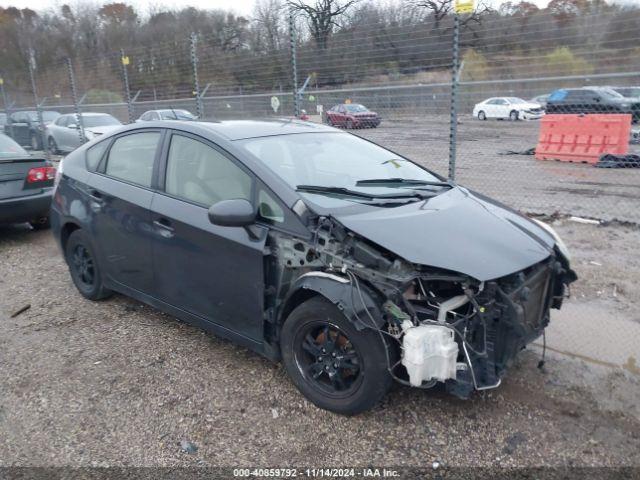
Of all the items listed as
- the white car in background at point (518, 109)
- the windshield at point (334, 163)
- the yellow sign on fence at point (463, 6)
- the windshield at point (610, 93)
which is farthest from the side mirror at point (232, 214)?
the white car in background at point (518, 109)

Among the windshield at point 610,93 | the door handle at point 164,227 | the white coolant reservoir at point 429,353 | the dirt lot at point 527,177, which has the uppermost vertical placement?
the windshield at point 610,93

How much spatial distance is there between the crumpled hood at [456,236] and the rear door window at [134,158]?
1780 millimetres

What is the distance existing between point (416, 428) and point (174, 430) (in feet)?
4.48

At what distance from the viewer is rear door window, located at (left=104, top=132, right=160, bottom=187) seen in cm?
396

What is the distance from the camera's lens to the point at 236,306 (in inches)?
131

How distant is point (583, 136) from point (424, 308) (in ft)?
43.5

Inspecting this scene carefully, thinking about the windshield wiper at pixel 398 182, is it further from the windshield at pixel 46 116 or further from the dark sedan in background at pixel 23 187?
the windshield at pixel 46 116

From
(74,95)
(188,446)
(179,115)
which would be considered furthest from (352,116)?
(74,95)

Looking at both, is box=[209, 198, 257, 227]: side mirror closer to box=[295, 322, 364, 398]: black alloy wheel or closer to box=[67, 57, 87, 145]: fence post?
box=[295, 322, 364, 398]: black alloy wheel

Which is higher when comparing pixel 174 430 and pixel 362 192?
pixel 362 192

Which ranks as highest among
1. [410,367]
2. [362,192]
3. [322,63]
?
[322,63]

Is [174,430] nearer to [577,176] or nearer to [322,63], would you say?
[322,63]

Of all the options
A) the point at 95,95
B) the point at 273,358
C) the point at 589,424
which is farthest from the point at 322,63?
the point at 95,95

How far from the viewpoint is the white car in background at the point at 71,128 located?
14867mm
